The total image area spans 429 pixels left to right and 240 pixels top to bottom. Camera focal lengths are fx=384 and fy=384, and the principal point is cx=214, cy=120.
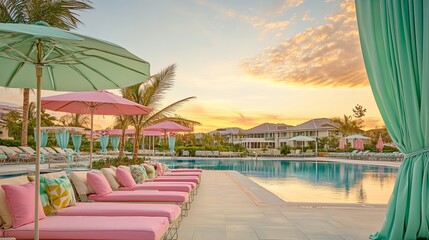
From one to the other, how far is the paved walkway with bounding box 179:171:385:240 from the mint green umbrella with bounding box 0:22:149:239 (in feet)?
7.70

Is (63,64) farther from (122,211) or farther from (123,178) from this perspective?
(123,178)

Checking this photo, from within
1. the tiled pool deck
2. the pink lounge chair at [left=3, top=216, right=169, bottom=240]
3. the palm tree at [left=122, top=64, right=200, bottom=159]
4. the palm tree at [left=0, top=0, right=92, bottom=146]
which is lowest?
the tiled pool deck

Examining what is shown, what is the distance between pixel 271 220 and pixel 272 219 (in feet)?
0.27

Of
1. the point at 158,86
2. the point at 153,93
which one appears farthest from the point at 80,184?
the point at 158,86

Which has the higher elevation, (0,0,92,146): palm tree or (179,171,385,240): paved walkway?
(0,0,92,146): palm tree

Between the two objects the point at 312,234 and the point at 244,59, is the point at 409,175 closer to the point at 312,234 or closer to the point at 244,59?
the point at 312,234

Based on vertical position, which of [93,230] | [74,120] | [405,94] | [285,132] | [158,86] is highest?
[74,120]

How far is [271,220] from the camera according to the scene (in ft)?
20.6

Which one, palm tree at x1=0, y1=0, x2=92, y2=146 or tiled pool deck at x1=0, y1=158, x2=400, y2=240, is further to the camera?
palm tree at x1=0, y1=0, x2=92, y2=146

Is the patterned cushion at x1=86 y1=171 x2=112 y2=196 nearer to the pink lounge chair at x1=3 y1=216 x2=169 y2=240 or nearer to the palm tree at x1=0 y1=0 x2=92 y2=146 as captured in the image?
the pink lounge chair at x1=3 y1=216 x2=169 y2=240

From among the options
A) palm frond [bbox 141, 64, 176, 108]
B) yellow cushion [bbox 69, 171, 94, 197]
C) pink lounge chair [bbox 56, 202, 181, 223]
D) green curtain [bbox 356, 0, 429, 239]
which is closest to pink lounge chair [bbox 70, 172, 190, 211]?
yellow cushion [bbox 69, 171, 94, 197]

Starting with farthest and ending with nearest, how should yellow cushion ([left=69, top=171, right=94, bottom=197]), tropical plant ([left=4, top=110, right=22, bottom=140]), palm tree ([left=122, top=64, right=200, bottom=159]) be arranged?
1. tropical plant ([left=4, top=110, right=22, bottom=140])
2. palm tree ([left=122, top=64, right=200, bottom=159])
3. yellow cushion ([left=69, top=171, right=94, bottom=197])

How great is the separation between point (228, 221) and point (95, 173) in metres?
2.29

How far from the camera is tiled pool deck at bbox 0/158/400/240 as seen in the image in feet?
17.5
